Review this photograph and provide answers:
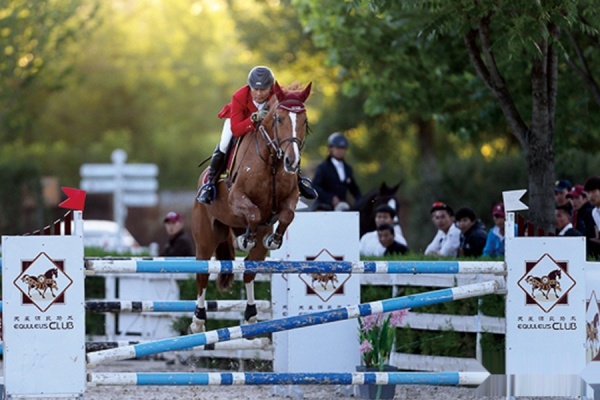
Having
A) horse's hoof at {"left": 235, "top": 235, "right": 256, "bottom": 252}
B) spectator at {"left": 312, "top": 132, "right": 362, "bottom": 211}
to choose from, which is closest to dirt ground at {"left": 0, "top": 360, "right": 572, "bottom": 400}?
horse's hoof at {"left": 235, "top": 235, "right": 256, "bottom": 252}

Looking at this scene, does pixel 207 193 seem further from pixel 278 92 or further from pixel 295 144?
pixel 295 144

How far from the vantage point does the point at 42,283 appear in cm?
702

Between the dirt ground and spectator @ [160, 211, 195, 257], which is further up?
spectator @ [160, 211, 195, 257]

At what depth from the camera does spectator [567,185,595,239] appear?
10.9 meters

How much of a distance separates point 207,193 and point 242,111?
0.69 metres

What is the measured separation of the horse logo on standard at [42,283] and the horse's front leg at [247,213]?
1532 millimetres

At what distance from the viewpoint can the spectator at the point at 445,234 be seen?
11.9 meters

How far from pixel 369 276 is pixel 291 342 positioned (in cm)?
177

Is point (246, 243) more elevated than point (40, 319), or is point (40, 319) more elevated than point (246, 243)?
point (246, 243)

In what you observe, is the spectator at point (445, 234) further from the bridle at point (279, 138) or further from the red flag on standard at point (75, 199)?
the red flag on standard at point (75, 199)

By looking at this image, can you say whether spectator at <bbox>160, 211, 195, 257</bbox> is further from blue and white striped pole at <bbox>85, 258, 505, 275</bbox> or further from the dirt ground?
blue and white striped pole at <bbox>85, 258, 505, 275</bbox>

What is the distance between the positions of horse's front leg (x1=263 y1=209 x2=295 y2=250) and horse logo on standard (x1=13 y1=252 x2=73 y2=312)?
63.7 inches

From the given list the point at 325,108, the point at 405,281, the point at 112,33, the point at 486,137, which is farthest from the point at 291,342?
the point at 112,33

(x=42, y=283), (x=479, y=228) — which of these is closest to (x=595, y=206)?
(x=479, y=228)
